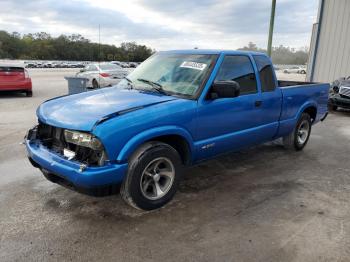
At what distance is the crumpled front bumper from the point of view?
289 cm

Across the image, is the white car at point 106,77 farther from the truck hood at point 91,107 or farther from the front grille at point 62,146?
the front grille at point 62,146

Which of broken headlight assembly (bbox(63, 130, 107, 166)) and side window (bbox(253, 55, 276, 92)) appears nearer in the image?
broken headlight assembly (bbox(63, 130, 107, 166))

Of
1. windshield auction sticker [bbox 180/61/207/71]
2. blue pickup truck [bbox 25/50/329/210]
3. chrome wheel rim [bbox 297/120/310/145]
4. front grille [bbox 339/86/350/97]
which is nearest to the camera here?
blue pickup truck [bbox 25/50/329/210]

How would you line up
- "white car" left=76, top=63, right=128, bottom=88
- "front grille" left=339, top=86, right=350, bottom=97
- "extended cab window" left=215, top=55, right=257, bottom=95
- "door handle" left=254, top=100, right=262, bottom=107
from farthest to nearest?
"white car" left=76, top=63, right=128, bottom=88
"front grille" left=339, top=86, right=350, bottom=97
"door handle" left=254, top=100, right=262, bottom=107
"extended cab window" left=215, top=55, right=257, bottom=95

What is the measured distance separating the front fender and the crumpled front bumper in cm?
11

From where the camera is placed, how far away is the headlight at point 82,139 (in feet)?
9.63

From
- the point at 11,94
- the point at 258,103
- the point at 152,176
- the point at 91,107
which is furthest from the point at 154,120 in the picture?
the point at 11,94

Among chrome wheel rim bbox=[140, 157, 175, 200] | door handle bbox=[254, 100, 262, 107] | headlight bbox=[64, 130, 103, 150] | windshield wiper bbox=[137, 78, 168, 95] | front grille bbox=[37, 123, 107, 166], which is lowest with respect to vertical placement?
chrome wheel rim bbox=[140, 157, 175, 200]

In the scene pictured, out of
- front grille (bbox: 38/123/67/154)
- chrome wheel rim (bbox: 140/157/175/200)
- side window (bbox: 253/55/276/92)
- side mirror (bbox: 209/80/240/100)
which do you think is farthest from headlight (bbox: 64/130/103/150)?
side window (bbox: 253/55/276/92)

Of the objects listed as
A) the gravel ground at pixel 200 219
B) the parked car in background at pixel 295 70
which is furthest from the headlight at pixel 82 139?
the parked car in background at pixel 295 70

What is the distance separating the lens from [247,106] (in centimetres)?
429

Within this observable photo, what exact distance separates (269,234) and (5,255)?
2406mm

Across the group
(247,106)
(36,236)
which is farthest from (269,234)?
(36,236)

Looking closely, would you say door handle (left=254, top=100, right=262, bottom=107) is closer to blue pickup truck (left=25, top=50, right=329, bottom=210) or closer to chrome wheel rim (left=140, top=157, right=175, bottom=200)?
blue pickup truck (left=25, top=50, right=329, bottom=210)
